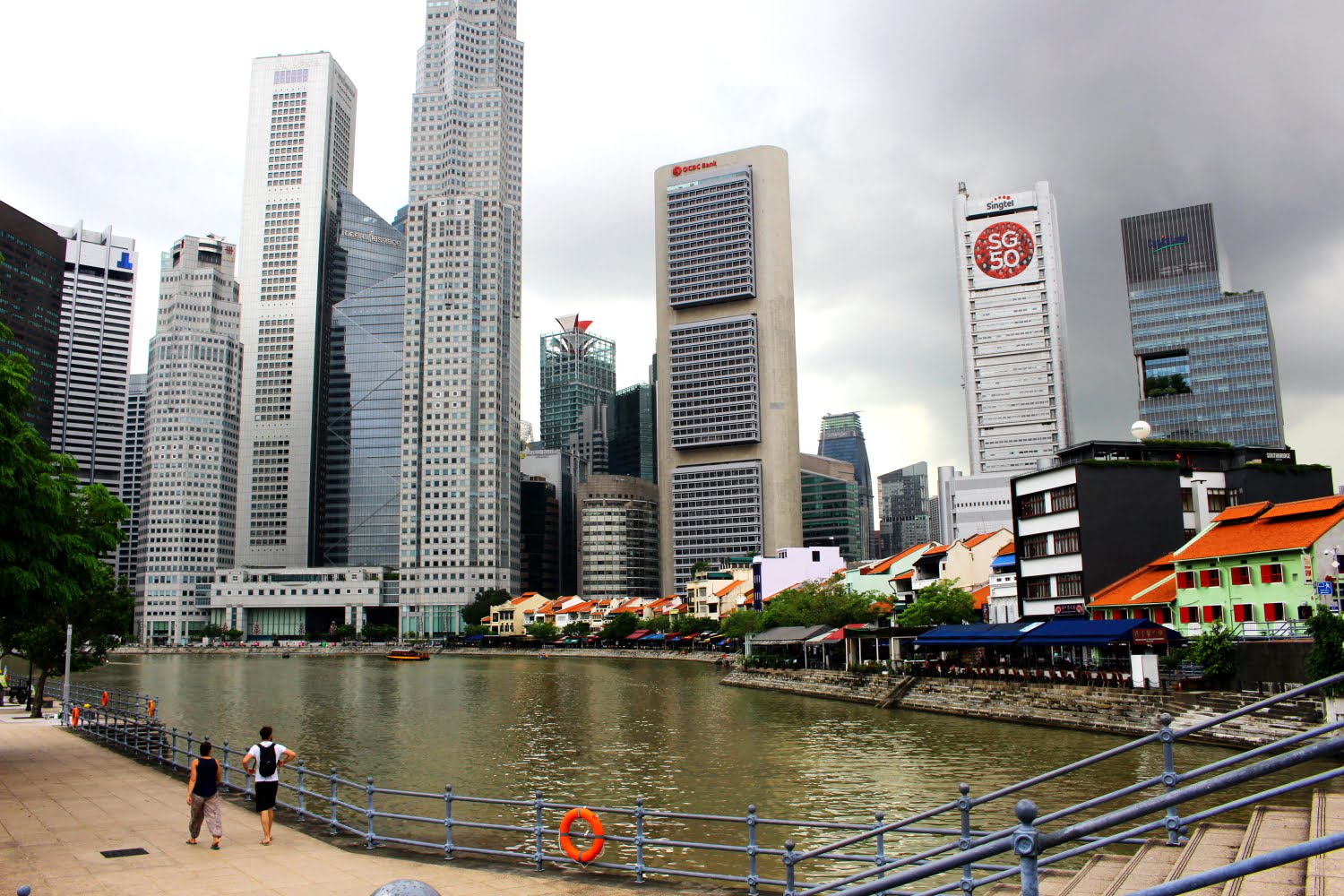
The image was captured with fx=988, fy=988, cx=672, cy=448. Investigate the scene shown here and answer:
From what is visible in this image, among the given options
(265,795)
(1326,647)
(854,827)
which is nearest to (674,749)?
(1326,647)

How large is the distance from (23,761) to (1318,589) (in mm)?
50344

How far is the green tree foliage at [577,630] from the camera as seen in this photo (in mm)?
165750

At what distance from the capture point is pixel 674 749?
1651 inches

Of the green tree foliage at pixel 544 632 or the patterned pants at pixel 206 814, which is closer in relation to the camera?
the patterned pants at pixel 206 814

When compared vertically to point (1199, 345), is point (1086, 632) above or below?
below

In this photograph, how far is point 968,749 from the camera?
39281 mm

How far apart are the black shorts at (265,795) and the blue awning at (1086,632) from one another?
1554 inches

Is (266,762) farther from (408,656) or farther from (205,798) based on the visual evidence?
(408,656)

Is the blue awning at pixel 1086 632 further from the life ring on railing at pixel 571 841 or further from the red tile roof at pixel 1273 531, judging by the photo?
the life ring on railing at pixel 571 841

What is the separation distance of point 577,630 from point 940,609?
103m

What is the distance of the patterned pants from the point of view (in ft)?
59.2

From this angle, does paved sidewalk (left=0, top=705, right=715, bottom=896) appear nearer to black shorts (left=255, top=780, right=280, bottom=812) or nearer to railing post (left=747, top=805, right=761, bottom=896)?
black shorts (left=255, top=780, right=280, bottom=812)

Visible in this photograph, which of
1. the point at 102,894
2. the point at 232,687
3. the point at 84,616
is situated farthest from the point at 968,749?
the point at 232,687

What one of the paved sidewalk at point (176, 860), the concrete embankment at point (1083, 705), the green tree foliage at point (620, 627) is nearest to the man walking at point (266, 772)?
the paved sidewalk at point (176, 860)
